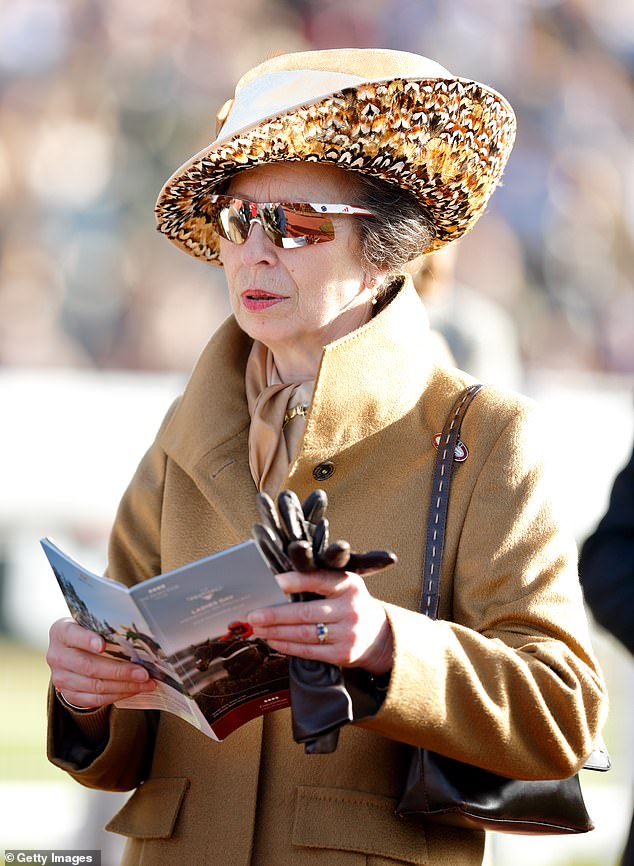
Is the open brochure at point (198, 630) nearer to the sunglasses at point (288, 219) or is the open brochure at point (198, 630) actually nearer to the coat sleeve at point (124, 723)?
the coat sleeve at point (124, 723)

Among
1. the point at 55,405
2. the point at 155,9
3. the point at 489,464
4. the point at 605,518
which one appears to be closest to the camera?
the point at 489,464

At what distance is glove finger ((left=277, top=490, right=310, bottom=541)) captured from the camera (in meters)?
1.87

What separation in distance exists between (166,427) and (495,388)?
676mm

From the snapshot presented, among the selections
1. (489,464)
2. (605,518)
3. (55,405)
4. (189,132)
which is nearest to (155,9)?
(189,132)

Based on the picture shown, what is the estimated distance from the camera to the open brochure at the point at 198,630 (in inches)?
75.9

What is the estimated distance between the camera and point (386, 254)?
2.54 meters

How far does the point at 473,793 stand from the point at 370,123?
1183 millimetres

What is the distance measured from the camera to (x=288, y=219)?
243cm

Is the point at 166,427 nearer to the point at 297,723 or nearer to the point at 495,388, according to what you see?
the point at 495,388

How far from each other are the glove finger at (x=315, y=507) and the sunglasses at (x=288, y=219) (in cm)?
68

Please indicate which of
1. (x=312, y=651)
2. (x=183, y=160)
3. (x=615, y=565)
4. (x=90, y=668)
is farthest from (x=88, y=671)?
(x=183, y=160)

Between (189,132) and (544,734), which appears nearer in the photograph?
(544,734)

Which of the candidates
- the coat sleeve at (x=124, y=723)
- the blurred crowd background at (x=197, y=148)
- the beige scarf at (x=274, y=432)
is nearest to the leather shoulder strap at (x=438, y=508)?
the beige scarf at (x=274, y=432)

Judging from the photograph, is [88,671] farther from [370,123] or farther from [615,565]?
[615,565]
